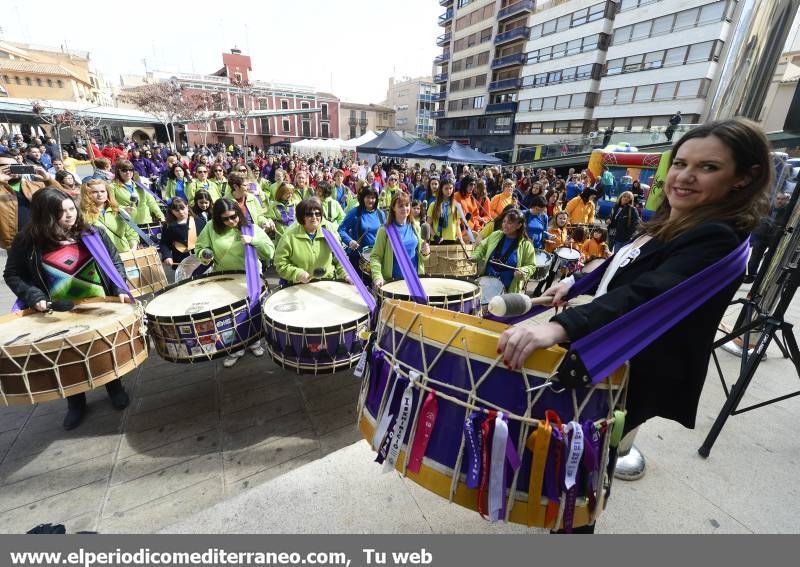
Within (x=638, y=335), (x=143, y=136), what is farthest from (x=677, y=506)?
(x=143, y=136)

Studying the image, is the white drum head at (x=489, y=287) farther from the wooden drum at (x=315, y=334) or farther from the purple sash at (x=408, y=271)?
the wooden drum at (x=315, y=334)

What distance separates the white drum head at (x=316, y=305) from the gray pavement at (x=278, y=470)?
3.12 ft

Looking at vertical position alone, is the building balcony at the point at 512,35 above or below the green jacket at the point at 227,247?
above

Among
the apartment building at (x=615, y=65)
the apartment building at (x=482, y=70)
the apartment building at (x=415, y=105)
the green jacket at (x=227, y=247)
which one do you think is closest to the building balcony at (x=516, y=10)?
the apartment building at (x=482, y=70)

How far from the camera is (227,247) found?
376 centimetres

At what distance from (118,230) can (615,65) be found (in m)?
39.0

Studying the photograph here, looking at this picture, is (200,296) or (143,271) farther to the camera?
(143,271)

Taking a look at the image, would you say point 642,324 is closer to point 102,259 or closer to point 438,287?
point 438,287

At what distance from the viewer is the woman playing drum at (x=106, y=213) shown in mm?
A: 4473

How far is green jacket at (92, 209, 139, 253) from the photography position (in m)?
4.73

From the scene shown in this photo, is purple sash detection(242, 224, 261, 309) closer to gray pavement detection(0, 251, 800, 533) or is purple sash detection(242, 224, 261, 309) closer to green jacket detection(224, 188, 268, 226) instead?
gray pavement detection(0, 251, 800, 533)

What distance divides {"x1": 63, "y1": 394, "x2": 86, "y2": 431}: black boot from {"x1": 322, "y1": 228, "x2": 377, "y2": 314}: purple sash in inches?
101

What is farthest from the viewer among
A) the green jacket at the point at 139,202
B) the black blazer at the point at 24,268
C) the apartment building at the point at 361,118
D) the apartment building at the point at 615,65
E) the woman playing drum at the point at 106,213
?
the apartment building at the point at 361,118

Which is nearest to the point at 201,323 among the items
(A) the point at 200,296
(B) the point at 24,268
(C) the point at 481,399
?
(A) the point at 200,296
